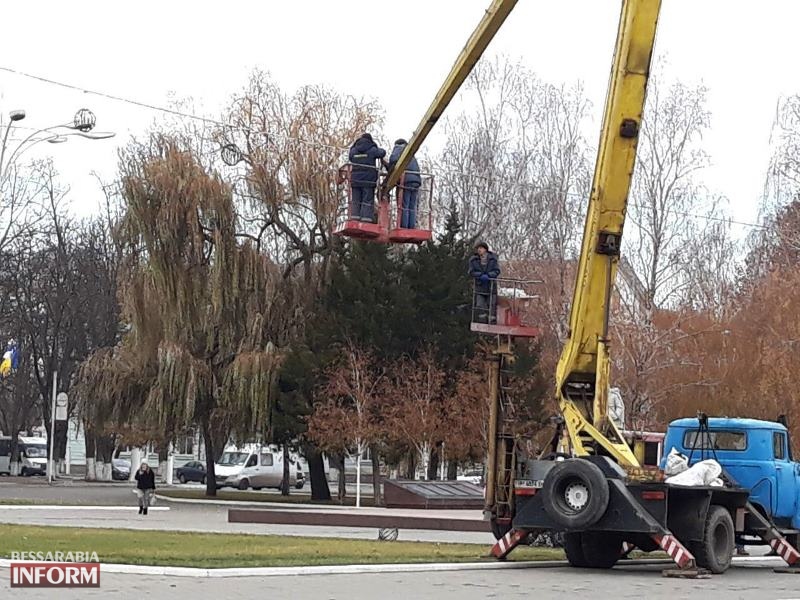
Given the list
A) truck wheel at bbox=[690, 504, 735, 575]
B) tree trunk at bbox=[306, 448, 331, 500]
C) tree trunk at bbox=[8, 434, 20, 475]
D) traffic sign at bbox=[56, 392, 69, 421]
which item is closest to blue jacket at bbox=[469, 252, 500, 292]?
truck wheel at bbox=[690, 504, 735, 575]

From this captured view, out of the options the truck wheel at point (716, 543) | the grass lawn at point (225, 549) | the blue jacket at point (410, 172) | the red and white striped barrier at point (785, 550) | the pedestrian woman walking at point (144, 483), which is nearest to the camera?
the grass lawn at point (225, 549)

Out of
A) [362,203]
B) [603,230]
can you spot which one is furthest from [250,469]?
[603,230]

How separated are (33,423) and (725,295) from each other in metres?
51.1

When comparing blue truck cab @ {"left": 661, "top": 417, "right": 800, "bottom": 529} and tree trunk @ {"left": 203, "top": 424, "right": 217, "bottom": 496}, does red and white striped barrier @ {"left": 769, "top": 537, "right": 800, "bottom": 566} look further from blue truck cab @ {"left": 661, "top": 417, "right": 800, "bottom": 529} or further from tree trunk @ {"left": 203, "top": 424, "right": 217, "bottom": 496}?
tree trunk @ {"left": 203, "top": 424, "right": 217, "bottom": 496}

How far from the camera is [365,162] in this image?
2361 cm

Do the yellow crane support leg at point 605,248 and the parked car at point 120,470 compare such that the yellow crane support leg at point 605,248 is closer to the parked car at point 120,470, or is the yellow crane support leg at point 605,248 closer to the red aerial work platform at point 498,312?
the red aerial work platform at point 498,312

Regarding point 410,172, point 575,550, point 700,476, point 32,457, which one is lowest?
point 32,457

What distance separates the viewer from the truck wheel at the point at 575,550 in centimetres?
2228

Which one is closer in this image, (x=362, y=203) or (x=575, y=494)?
(x=575, y=494)

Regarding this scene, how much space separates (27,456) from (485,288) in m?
64.9

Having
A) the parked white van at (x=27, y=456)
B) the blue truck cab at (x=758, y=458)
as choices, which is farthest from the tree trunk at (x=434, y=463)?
the parked white van at (x=27, y=456)

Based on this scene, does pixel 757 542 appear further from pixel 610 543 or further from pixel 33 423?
pixel 33 423
